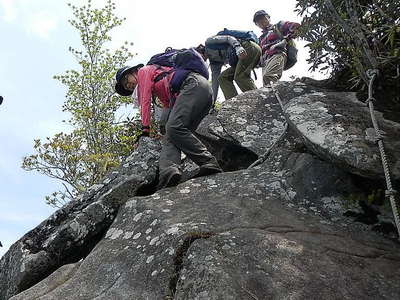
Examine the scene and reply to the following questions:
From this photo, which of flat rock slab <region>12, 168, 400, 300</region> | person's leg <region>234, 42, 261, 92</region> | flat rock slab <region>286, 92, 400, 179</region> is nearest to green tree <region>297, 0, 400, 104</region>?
flat rock slab <region>286, 92, 400, 179</region>

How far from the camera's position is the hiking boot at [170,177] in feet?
19.6

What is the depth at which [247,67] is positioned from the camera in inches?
394

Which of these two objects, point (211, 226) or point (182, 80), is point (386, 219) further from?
point (182, 80)

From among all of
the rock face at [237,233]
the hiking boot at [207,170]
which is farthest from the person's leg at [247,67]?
the hiking boot at [207,170]

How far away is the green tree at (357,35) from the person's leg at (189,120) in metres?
1.69

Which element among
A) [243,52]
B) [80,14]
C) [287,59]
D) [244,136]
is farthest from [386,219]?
[80,14]

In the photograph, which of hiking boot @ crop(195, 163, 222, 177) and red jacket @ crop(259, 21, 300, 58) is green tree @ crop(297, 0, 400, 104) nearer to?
hiking boot @ crop(195, 163, 222, 177)

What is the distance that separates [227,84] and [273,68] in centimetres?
114

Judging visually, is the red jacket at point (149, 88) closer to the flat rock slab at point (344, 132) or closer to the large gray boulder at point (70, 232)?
the large gray boulder at point (70, 232)

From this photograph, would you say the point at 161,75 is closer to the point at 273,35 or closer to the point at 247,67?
the point at 247,67

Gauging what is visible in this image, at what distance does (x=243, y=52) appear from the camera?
943cm

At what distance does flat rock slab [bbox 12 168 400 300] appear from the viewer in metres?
3.70

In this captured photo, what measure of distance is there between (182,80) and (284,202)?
2.48 meters

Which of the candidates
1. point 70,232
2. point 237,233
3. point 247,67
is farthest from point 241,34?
point 237,233
